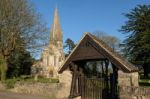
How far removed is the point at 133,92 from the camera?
19547 millimetres

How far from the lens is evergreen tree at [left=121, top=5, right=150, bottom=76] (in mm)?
49312

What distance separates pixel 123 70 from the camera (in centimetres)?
2053

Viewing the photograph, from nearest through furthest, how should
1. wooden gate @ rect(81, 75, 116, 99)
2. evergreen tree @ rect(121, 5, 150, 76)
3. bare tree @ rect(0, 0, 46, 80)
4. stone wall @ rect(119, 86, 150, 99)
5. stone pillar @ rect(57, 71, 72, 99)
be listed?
stone wall @ rect(119, 86, 150, 99) < wooden gate @ rect(81, 75, 116, 99) < stone pillar @ rect(57, 71, 72, 99) < bare tree @ rect(0, 0, 46, 80) < evergreen tree @ rect(121, 5, 150, 76)

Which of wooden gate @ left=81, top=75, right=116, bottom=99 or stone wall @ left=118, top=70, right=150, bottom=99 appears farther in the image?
wooden gate @ left=81, top=75, right=116, bottom=99

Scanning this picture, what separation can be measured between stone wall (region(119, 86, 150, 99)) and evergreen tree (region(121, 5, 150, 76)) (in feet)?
86.4

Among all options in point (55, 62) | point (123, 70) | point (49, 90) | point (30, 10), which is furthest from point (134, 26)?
point (55, 62)

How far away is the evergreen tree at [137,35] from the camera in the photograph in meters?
49.3

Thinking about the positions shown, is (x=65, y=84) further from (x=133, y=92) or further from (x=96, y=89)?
(x=133, y=92)

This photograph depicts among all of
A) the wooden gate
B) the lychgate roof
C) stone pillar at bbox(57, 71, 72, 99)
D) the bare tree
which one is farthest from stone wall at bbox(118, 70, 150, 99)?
the bare tree

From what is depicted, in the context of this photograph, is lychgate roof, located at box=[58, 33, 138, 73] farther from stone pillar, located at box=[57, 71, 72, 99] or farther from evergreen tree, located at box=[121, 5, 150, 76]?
evergreen tree, located at box=[121, 5, 150, 76]

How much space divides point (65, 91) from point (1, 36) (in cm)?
1632

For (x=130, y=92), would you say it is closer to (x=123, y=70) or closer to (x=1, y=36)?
(x=123, y=70)

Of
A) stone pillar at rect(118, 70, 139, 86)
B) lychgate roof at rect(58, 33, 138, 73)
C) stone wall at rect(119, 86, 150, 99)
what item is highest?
lychgate roof at rect(58, 33, 138, 73)

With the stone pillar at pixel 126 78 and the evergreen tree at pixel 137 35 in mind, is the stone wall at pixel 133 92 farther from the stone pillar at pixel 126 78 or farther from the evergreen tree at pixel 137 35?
the evergreen tree at pixel 137 35
